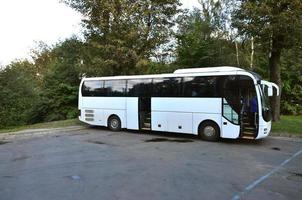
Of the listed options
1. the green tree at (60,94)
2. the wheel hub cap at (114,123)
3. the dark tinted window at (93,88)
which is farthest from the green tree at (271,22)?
the green tree at (60,94)

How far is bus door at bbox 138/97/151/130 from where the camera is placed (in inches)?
645

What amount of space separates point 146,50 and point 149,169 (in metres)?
13.0

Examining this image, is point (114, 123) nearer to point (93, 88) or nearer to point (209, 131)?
point (93, 88)

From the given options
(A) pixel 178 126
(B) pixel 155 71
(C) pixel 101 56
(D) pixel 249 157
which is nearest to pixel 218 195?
(D) pixel 249 157

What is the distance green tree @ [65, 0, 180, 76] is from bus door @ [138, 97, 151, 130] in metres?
4.11

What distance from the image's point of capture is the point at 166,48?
71.6ft

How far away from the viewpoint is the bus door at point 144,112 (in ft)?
53.8

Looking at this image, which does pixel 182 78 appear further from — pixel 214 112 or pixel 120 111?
pixel 120 111

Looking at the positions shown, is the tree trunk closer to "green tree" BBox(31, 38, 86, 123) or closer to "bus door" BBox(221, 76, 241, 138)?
"bus door" BBox(221, 76, 241, 138)

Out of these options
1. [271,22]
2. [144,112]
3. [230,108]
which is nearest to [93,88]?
[144,112]

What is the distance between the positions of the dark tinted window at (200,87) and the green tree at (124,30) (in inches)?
224

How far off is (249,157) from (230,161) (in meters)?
1.04

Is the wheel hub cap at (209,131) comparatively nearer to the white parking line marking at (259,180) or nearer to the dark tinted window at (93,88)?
the white parking line marking at (259,180)

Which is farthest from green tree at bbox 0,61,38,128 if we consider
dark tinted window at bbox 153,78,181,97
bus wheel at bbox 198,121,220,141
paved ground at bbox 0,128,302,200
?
bus wheel at bbox 198,121,220,141
